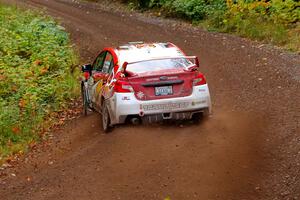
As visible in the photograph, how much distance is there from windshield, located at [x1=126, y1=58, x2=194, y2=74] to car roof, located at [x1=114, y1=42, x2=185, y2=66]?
0.41ft

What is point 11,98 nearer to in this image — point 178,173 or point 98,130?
point 98,130

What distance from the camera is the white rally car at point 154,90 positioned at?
1176 cm

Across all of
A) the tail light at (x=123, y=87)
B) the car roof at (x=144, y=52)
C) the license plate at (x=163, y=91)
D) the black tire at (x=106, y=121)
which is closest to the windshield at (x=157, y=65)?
the car roof at (x=144, y=52)

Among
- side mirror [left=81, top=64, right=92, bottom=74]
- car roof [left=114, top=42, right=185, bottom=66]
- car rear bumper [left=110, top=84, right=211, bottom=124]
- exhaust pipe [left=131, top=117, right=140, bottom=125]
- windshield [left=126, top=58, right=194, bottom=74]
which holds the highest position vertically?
car roof [left=114, top=42, right=185, bottom=66]

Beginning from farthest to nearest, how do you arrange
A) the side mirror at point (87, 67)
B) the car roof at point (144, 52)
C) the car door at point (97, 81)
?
1. the side mirror at point (87, 67)
2. the car door at point (97, 81)
3. the car roof at point (144, 52)

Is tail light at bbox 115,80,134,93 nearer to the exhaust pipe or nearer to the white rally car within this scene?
the white rally car

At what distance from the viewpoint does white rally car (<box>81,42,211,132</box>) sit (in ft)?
38.6

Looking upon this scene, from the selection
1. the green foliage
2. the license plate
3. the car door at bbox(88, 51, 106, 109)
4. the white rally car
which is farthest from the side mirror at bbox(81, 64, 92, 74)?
the green foliage

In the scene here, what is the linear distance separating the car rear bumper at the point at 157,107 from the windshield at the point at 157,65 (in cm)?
56

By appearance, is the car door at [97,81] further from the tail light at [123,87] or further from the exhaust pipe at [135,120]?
the exhaust pipe at [135,120]

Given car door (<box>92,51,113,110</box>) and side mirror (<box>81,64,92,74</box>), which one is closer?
car door (<box>92,51,113,110</box>)

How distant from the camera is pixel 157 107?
38.5ft

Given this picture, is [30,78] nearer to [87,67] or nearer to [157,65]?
[87,67]

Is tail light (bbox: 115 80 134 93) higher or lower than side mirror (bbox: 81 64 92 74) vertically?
higher
